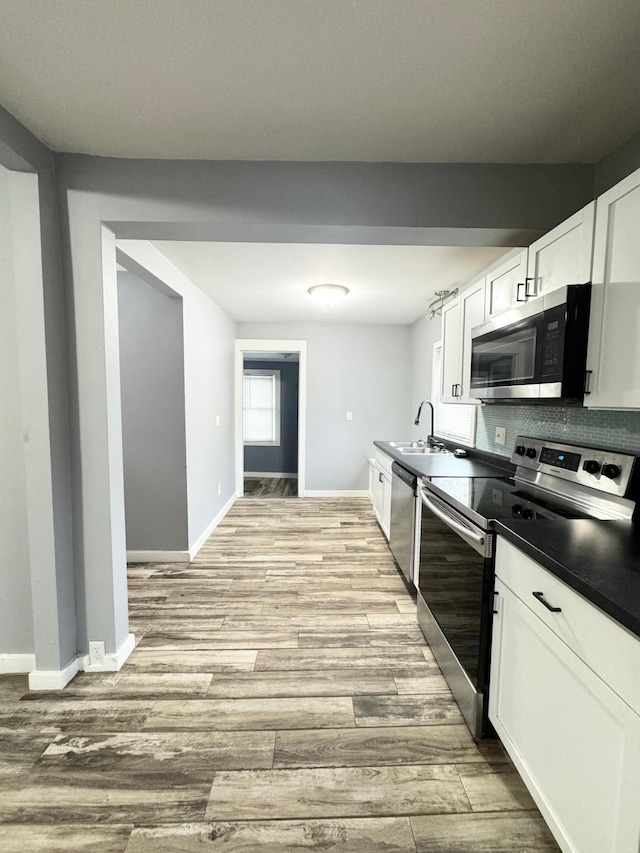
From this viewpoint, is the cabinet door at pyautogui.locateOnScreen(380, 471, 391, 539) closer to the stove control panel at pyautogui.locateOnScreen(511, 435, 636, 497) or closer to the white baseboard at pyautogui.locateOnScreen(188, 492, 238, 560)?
the stove control panel at pyautogui.locateOnScreen(511, 435, 636, 497)

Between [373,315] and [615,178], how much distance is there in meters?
2.80

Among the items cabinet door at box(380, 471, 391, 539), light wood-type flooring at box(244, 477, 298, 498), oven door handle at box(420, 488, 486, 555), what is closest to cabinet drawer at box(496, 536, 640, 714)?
oven door handle at box(420, 488, 486, 555)

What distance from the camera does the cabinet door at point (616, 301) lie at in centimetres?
118

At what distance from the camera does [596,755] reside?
2.81ft

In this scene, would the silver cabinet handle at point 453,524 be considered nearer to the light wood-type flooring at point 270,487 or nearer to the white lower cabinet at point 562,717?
the white lower cabinet at point 562,717

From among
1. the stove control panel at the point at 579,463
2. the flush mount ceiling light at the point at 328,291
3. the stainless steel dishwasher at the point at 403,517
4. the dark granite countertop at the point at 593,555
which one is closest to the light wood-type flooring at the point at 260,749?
the stainless steel dishwasher at the point at 403,517

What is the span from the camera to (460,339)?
2553 mm

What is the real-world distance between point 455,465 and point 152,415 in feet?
7.84

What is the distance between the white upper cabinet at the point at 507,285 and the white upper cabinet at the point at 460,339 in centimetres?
9

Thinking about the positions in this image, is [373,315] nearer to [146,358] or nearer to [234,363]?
[234,363]

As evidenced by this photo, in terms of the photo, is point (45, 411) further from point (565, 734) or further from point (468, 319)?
point (468, 319)

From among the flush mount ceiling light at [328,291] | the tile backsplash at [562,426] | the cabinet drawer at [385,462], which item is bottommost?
the cabinet drawer at [385,462]

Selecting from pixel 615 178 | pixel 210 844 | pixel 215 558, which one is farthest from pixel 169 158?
pixel 215 558

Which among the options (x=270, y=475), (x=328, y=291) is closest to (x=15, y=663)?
(x=328, y=291)
